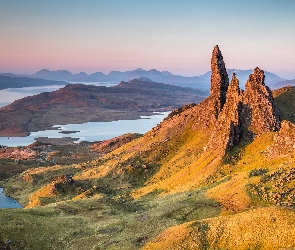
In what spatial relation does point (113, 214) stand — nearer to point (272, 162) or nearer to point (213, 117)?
point (272, 162)

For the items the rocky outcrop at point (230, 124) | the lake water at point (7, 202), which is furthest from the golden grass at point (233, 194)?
the lake water at point (7, 202)

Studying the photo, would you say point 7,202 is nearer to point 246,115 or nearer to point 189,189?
point 189,189

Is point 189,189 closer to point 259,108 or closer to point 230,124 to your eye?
point 230,124

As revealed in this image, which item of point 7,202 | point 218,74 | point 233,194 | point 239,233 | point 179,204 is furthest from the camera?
point 218,74

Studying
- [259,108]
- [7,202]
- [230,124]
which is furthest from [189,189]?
[7,202]

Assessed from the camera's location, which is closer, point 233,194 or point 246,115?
point 233,194

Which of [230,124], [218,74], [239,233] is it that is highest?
[218,74]

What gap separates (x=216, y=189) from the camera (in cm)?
5819

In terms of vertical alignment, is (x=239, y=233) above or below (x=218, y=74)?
below

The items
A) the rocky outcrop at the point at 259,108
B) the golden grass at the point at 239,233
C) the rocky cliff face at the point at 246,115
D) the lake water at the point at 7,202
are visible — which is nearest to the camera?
the golden grass at the point at 239,233

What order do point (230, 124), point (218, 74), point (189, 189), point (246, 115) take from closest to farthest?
point (189, 189)
point (230, 124)
point (246, 115)
point (218, 74)

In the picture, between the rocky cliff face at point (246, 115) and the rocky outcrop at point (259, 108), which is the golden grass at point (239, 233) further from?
the rocky outcrop at point (259, 108)

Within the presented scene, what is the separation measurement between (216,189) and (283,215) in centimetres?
2006

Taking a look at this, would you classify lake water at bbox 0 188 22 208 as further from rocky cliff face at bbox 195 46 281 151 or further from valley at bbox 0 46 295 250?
rocky cliff face at bbox 195 46 281 151
